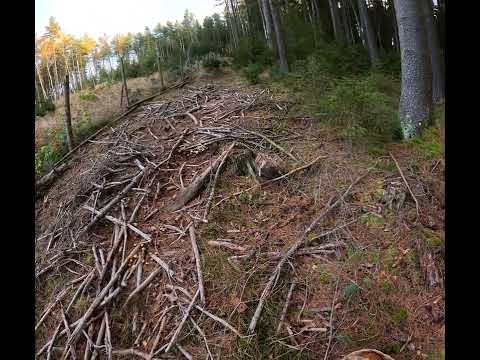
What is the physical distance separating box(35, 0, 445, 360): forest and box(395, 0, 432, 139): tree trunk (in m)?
0.01

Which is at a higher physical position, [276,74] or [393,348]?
[276,74]

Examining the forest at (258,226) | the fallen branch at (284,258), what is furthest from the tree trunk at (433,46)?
the fallen branch at (284,258)

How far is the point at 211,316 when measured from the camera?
244cm

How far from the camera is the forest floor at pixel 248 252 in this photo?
2268 mm

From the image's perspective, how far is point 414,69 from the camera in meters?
3.90

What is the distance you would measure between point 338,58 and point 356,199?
16.1 ft

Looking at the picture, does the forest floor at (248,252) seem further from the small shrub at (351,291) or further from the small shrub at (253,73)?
the small shrub at (253,73)

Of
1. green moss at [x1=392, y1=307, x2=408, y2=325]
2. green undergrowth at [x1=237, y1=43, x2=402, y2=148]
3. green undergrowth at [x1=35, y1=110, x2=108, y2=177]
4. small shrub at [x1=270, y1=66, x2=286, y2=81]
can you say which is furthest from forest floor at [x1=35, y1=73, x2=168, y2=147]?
green moss at [x1=392, y1=307, x2=408, y2=325]

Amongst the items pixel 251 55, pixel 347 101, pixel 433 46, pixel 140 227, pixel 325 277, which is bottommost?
pixel 325 277

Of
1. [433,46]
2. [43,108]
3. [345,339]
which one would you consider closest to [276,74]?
[433,46]

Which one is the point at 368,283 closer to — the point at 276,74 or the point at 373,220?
the point at 373,220

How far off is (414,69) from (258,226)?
105 inches

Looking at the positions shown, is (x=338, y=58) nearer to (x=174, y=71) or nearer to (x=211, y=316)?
(x=174, y=71)
